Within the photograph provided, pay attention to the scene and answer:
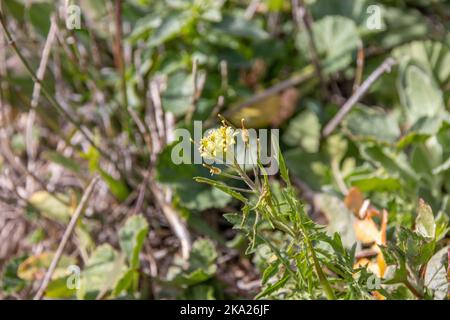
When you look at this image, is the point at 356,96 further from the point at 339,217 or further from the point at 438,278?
the point at 438,278

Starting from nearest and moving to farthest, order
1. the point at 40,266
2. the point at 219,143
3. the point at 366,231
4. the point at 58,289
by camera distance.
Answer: the point at 219,143
the point at 366,231
the point at 58,289
the point at 40,266

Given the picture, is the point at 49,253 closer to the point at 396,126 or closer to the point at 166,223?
the point at 166,223

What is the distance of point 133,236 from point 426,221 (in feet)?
1.91

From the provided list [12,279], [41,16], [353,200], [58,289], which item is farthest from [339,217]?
[41,16]

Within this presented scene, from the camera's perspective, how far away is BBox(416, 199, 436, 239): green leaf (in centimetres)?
110

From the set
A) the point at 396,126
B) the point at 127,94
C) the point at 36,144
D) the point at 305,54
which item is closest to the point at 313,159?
the point at 396,126

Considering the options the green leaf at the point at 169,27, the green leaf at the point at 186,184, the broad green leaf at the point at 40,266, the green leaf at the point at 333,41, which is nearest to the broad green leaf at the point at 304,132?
the green leaf at the point at 333,41

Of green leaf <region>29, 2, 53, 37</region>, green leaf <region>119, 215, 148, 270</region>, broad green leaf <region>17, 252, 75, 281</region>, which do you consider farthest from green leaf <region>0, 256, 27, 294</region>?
green leaf <region>29, 2, 53, 37</region>

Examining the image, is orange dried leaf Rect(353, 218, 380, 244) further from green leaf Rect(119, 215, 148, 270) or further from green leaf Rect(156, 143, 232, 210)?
green leaf Rect(119, 215, 148, 270)

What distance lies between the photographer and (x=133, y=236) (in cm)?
139

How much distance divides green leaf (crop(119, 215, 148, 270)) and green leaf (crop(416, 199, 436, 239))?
527 mm

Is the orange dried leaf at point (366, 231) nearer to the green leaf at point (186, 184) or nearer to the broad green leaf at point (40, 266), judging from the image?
the green leaf at point (186, 184)

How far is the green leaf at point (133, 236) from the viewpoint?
4.42ft
